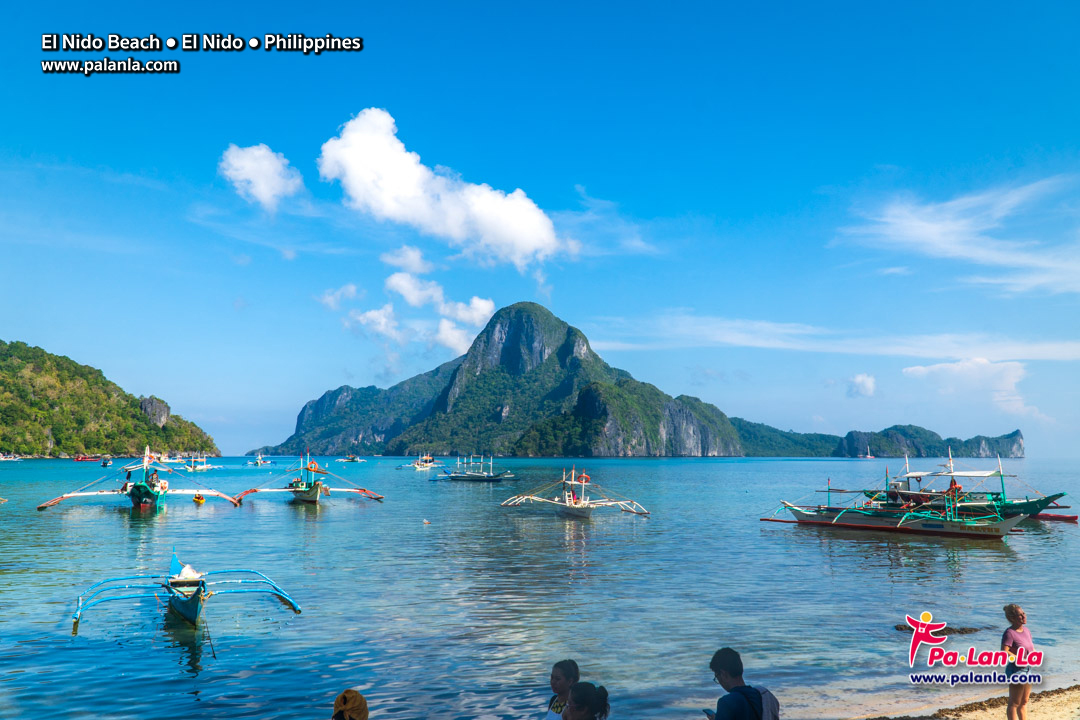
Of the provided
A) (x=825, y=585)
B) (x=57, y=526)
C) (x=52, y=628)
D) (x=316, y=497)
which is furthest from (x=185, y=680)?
(x=316, y=497)

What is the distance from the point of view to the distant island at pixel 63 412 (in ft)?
534

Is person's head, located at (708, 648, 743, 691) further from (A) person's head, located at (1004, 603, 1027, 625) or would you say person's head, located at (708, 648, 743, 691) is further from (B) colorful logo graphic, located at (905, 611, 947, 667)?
(B) colorful logo graphic, located at (905, 611, 947, 667)

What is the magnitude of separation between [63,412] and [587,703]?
210669mm

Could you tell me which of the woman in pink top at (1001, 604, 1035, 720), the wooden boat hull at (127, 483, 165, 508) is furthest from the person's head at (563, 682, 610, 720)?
the wooden boat hull at (127, 483, 165, 508)

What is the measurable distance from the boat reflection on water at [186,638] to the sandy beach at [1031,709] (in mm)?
14440

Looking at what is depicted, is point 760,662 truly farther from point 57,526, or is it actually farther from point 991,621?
point 57,526

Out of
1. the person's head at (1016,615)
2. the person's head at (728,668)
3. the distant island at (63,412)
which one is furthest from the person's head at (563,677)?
the distant island at (63,412)

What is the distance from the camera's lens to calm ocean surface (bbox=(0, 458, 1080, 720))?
1302cm

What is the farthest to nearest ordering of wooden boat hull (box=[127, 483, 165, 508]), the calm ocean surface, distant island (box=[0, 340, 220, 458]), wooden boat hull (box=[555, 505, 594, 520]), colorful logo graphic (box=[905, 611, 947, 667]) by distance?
distant island (box=[0, 340, 220, 458]) → wooden boat hull (box=[127, 483, 165, 508]) → wooden boat hull (box=[555, 505, 594, 520]) → colorful logo graphic (box=[905, 611, 947, 667]) → the calm ocean surface

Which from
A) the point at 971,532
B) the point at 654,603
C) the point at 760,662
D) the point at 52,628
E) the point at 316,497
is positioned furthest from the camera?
the point at 316,497

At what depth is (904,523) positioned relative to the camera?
42344 mm

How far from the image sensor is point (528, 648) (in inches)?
630

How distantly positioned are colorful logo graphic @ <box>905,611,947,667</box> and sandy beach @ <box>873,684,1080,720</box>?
7.88 feet

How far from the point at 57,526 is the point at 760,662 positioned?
46.2m
